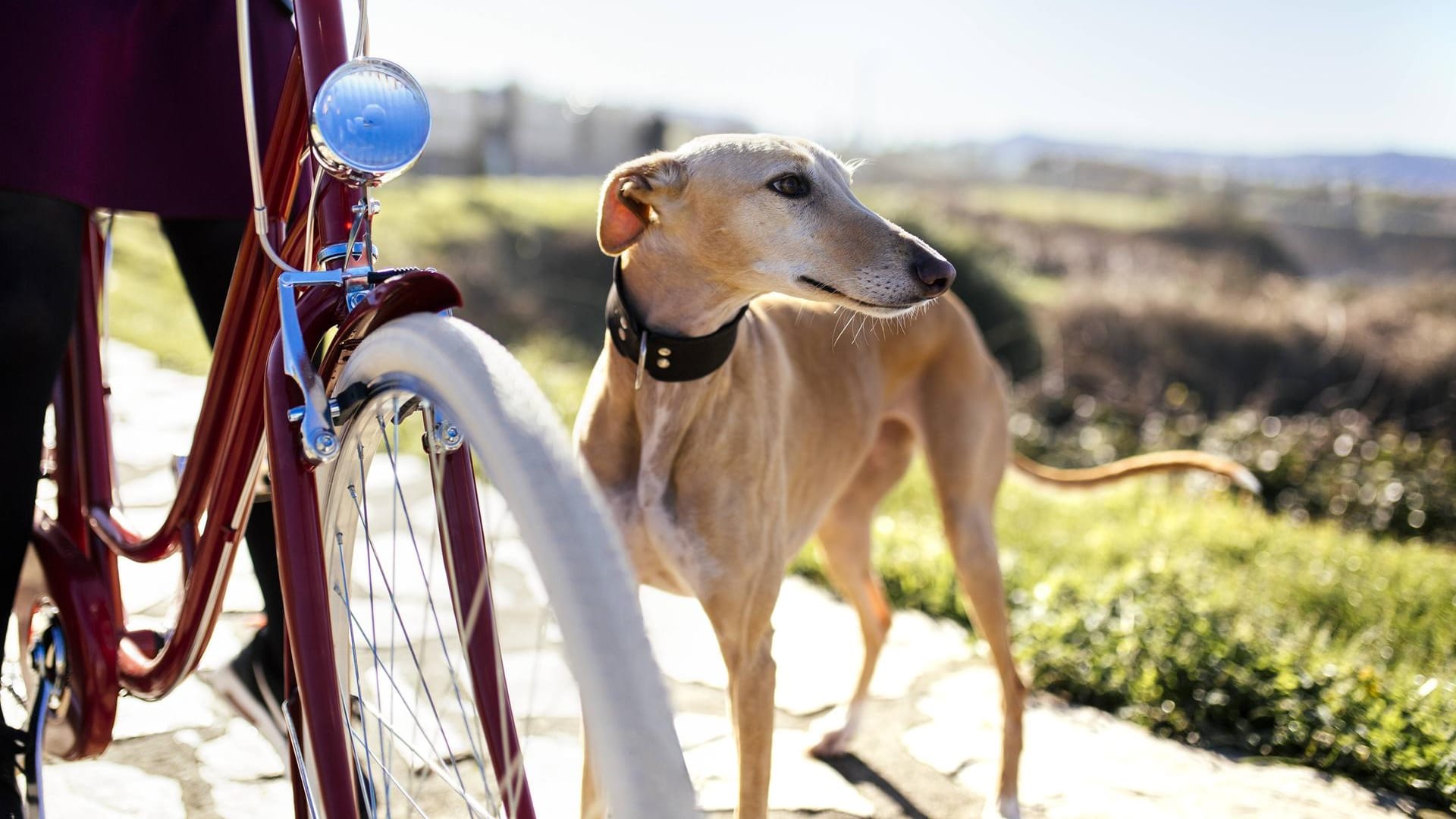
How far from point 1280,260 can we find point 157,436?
47.8 ft

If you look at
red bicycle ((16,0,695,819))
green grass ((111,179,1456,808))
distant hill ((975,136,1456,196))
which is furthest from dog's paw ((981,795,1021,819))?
distant hill ((975,136,1456,196))

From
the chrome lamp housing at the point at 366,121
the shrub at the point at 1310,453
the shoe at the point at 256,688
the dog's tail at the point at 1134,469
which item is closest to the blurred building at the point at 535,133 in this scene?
the shrub at the point at 1310,453

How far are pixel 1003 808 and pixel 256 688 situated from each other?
1.66m

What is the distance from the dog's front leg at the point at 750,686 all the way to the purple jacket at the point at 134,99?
1.13 meters

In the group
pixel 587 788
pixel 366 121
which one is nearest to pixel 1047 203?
pixel 587 788

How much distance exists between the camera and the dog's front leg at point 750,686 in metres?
2.06

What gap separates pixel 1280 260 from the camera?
15.3 m

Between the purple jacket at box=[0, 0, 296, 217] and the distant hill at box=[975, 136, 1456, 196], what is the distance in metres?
7.88

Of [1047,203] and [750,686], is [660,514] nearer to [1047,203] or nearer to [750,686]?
[750,686]

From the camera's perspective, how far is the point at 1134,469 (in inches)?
132

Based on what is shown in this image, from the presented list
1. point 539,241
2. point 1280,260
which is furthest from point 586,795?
point 1280,260

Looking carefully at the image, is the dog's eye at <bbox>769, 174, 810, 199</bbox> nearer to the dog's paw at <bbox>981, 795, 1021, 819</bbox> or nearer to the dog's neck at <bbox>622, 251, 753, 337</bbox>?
the dog's neck at <bbox>622, 251, 753, 337</bbox>

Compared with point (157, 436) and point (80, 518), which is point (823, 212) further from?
point (157, 436)

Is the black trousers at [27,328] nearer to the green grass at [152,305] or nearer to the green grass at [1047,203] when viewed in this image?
the green grass at [152,305]
